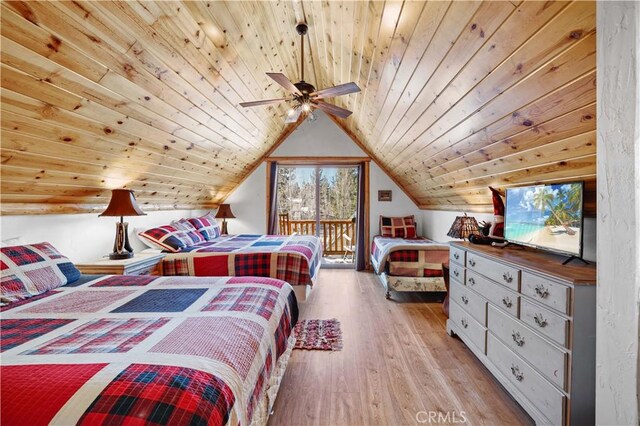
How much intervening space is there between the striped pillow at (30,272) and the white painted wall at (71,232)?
0.37 metres

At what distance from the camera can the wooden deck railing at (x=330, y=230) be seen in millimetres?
5715

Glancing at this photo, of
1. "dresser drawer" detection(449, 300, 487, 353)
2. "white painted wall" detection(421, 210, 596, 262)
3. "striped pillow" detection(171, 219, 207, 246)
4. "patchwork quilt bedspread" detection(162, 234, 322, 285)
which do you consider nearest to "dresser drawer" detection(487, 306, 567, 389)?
"dresser drawer" detection(449, 300, 487, 353)

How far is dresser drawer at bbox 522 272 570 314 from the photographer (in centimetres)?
134

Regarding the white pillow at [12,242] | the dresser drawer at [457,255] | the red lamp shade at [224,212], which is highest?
the red lamp shade at [224,212]

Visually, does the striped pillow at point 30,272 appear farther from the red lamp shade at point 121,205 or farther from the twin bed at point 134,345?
the red lamp shade at point 121,205

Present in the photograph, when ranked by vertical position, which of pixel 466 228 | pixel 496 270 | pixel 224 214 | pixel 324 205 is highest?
pixel 324 205

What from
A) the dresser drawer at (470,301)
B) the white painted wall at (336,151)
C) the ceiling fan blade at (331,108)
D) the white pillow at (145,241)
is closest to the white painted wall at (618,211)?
the dresser drawer at (470,301)

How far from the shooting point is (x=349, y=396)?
5.89 ft

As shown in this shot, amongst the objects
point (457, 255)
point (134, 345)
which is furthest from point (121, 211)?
point (457, 255)

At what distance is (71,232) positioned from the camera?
2541 millimetres

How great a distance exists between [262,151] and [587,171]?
4.24m

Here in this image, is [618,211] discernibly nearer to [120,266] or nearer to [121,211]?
[120,266]

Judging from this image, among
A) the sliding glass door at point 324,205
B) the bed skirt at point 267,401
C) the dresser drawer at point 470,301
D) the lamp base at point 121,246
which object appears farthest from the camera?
the sliding glass door at point 324,205

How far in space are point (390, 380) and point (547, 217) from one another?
1.49m
